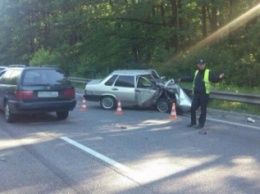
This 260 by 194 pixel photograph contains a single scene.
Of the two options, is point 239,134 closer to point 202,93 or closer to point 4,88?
point 202,93

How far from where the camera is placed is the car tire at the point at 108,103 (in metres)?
15.8

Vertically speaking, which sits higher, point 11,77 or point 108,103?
point 11,77

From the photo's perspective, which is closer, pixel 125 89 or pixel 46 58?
pixel 125 89

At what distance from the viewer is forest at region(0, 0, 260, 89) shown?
23.5 m

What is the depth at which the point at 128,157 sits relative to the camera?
7.64 m

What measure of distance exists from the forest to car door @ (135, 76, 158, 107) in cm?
779

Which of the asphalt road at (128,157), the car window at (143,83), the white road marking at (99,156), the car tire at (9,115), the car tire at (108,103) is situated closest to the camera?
the asphalt road at (128,157)

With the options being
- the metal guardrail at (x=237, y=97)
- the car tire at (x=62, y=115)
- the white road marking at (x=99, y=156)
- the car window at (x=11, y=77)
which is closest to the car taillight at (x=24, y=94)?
the car window at (x=11, y=77)

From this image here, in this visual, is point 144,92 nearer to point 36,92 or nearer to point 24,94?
point 36,92

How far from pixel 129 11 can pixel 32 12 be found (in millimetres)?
24497

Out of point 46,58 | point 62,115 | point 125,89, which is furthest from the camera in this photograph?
point 46,58

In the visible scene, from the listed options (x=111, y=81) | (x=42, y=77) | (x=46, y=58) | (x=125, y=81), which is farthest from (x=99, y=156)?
(x=46, y=58)

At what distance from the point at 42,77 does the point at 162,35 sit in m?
18.3

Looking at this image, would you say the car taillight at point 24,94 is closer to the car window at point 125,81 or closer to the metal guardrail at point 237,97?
the car window at point 125,81
